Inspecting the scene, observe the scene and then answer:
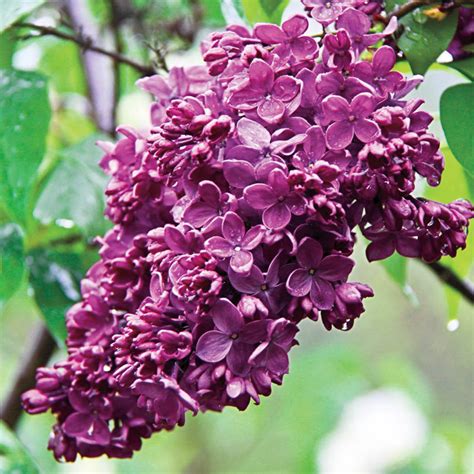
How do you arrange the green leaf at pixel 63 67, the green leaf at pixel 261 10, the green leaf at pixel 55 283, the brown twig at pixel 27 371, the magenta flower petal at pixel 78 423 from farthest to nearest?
the green leaf at pixel 63 67
the brown twig at pixel 27 371
the green leaf at pixel 55 283
the green leaf at pixel 261 10
the magenta flower petal at pixel 78 423

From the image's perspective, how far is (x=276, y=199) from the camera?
1.68 feet

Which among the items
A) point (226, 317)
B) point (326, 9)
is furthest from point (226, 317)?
point (326, 9)

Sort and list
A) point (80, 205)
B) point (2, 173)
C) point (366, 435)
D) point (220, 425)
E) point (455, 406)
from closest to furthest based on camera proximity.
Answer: point (2, 173) < point (80, 205) < point (366, 435) < point (220, 425) < point (455, 406)

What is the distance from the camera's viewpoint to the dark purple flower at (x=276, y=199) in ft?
1.66

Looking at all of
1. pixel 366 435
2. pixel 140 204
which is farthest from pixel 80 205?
pixel 366 435

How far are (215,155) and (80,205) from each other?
14.9 inches

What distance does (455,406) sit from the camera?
3.75 metres

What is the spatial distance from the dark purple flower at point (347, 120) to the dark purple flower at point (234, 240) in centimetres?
8

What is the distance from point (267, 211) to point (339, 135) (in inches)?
2.7

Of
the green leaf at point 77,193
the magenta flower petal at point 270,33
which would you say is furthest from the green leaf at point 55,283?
the magenta flower petal at point 270,33

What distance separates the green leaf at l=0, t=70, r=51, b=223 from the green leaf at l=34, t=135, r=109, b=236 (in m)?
0.12

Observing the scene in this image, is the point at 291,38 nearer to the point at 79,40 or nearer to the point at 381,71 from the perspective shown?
the point at 381,71

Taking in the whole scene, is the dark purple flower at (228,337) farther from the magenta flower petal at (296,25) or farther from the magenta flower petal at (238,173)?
the magenta flower petal at (296,25)

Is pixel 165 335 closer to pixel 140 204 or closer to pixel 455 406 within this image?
pixel 140 204
